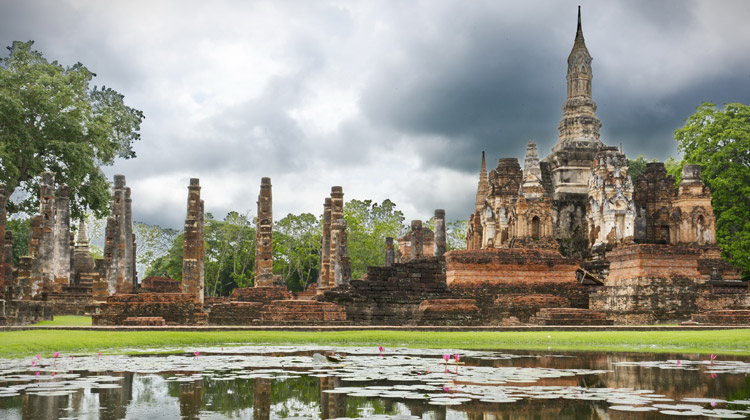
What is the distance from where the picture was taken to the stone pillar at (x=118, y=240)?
27766 millimetres

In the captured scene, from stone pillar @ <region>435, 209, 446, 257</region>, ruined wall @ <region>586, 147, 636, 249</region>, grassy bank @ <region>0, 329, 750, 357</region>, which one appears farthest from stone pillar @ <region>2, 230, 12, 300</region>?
ruined wall @ <region>586, 147, 636, 249</region>

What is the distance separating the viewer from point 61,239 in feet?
98.0

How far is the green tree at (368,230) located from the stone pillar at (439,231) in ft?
51.0

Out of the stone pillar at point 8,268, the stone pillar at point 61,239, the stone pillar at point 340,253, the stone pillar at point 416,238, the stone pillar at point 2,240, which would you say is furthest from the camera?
the stone pillar at point 416,238

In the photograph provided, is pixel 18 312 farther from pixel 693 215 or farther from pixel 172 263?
pixel 172 263

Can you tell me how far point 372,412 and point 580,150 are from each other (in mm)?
33344

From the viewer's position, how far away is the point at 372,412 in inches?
247

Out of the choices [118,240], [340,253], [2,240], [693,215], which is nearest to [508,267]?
[340,253]

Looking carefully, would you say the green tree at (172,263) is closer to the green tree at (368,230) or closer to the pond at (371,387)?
the green tree at (368,230)

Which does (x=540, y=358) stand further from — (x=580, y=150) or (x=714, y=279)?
(x=580, y=150)

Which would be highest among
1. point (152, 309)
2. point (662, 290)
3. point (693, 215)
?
point (693, 215)

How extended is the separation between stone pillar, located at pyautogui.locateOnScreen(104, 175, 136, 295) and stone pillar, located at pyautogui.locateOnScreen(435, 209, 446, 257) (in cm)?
1584

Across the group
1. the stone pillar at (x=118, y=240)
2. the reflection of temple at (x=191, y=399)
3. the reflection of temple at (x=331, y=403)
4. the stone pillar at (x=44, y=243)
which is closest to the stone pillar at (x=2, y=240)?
the stone pillar at (x=44, y=243)

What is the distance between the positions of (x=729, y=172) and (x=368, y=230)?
100 ft
